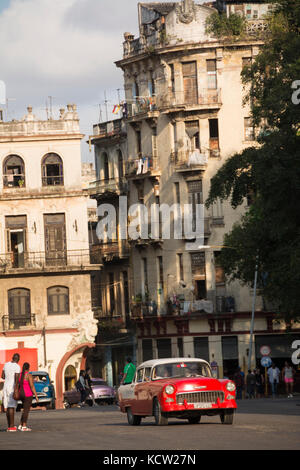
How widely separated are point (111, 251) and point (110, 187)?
4179 millimetres

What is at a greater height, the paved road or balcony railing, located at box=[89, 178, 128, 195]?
balcony railing, located at box=[89, 178, 128, 195]

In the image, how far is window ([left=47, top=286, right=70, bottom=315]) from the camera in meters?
65.2

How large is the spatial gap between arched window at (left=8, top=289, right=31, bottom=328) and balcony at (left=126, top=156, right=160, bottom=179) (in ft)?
32.6

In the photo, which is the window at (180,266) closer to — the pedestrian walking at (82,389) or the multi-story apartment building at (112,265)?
the multi-story apartment building at (112,265)

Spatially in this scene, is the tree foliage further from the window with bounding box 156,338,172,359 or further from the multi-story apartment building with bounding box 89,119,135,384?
the window with bounding box 156,338,172,359

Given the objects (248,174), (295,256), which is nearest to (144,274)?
(248,174)

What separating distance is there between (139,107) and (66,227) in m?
9.38

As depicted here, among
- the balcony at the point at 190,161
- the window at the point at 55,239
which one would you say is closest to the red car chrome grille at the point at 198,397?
the window at the point at 55,239

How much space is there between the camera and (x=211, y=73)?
67.2 metres

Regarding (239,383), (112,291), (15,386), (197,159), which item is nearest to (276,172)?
(15,386)

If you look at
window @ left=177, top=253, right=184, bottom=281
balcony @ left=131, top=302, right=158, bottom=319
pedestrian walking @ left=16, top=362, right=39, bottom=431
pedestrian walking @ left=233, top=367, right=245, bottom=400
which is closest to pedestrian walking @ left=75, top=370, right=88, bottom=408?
pedestrian walking @ left=233, top=367, right=245, bottom=400

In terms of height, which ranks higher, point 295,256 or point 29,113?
point 29,113
